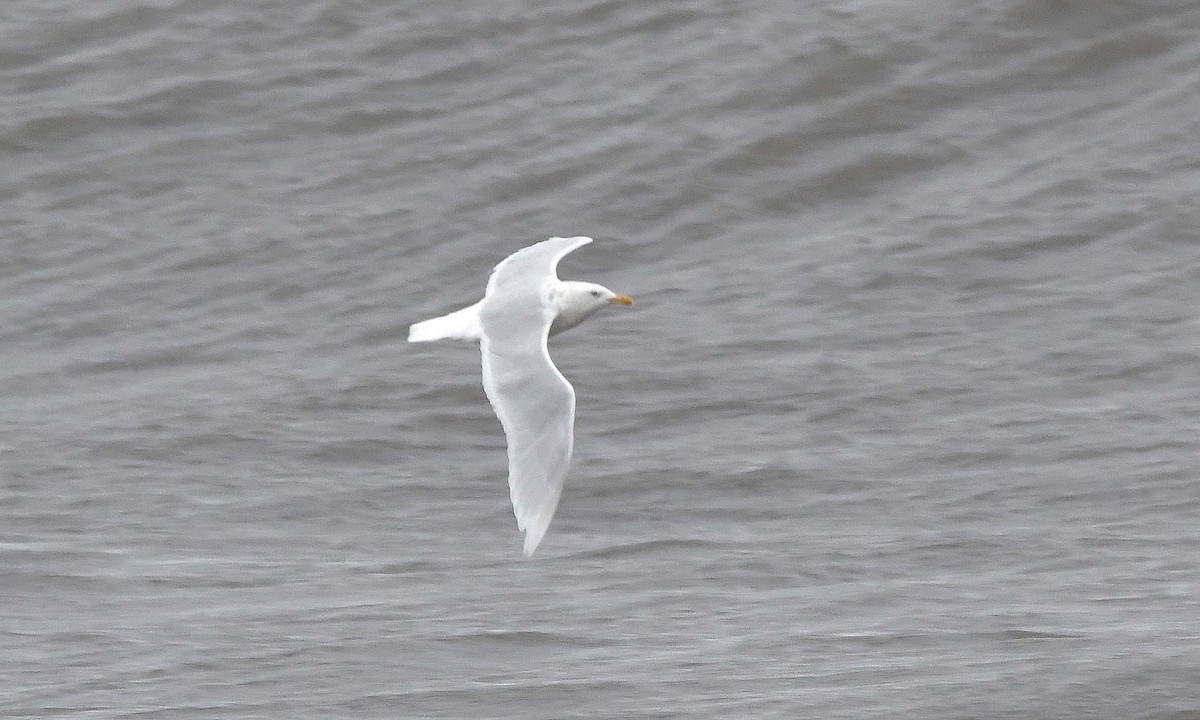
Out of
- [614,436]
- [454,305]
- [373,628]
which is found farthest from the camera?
[454,305]

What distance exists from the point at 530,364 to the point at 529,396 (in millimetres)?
141

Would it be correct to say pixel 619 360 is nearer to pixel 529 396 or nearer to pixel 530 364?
pixel 530 364

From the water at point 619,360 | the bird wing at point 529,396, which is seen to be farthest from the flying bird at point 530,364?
the water at point 619,360

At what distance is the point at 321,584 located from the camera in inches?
302

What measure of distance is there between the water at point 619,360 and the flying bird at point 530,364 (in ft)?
3.47

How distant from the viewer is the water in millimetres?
6980

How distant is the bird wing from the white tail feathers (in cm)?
3

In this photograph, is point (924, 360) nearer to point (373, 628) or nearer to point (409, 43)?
point (373, 628)

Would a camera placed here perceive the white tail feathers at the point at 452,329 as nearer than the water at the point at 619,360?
Yes

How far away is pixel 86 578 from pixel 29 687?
2.95 ft

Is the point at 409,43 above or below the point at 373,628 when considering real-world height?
above

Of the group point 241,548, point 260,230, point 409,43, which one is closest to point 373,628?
point 241,548

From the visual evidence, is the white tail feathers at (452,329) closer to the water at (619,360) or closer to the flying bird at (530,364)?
the flying bird at (530,364)

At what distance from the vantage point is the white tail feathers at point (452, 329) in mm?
6410
